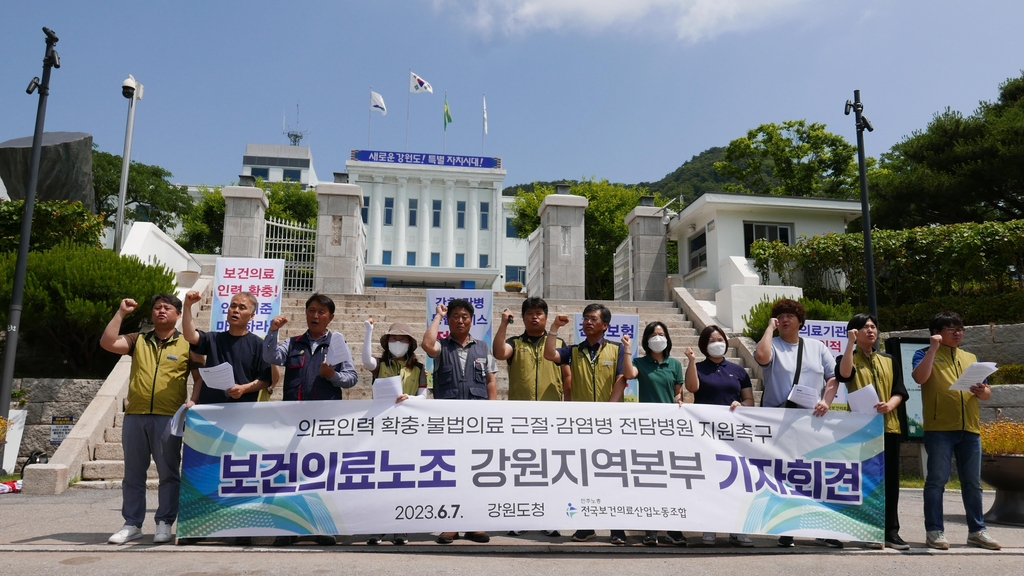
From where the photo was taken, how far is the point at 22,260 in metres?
10.2

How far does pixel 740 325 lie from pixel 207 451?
39.1 feet

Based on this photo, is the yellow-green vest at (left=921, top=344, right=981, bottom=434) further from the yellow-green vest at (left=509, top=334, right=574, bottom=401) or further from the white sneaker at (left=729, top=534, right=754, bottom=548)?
the yellow-green vest at (left=509, top=334, right=574, bottom=401)

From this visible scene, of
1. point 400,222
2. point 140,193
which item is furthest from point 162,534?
point 400,222

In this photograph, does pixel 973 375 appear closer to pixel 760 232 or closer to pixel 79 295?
pixel 79 295

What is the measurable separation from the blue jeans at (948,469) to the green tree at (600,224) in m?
31.9

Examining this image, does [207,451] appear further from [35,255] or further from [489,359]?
[35,255]

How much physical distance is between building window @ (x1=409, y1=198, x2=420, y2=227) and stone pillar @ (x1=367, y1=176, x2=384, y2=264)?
2164 millimetres

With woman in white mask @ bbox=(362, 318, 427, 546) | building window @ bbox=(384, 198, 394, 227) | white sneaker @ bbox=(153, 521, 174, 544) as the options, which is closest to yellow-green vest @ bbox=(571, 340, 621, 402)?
woman in white mask @ bbox=(362, 318, 427, 546)

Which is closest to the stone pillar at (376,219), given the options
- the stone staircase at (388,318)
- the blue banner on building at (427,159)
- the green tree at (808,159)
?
the blue banner on building at (427,159)

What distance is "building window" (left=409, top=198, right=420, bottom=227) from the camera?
175 ft

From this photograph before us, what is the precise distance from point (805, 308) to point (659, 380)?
875cm

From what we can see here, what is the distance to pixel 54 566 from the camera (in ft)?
13.7

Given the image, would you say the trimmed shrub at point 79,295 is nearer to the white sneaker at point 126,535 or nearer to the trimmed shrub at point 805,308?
the white sneaker at point 126,535

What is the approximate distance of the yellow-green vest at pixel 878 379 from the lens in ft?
17.8
